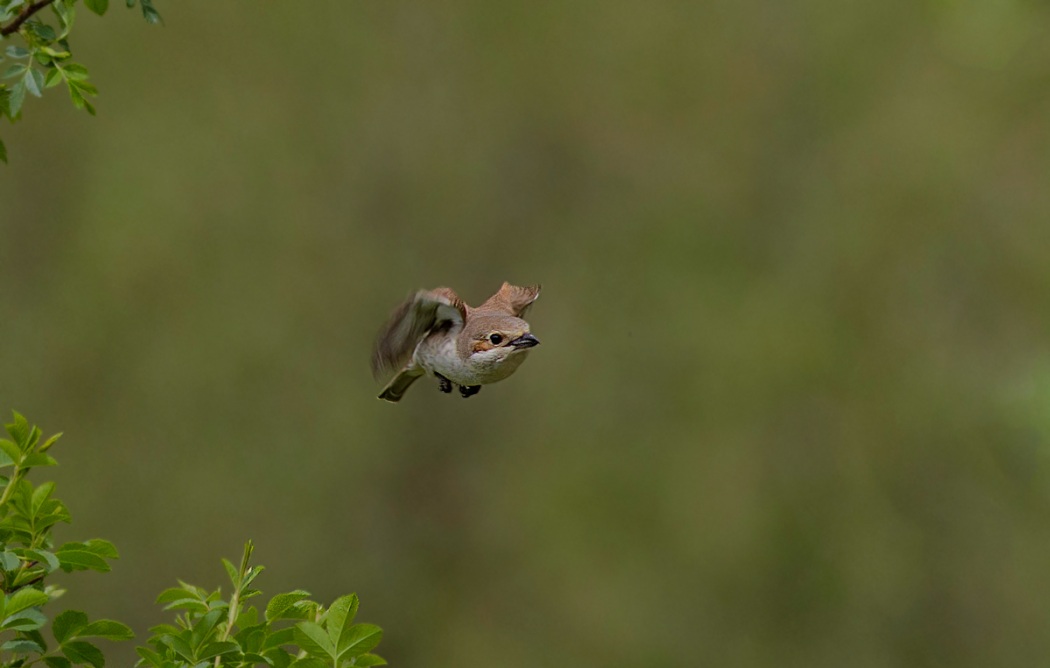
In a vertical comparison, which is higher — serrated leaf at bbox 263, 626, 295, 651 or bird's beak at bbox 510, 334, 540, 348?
bird's beak at bbox 510, 334, 540, 348

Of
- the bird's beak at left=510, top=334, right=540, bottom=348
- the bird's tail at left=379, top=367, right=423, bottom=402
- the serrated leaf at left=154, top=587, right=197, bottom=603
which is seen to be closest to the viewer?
the serrated leaf at left=154, top=587, right=197, bottom=603

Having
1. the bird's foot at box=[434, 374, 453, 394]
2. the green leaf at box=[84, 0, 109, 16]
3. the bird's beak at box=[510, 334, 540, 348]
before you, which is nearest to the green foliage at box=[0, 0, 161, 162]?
the green leaf at box=[84, 0, 109, 16]

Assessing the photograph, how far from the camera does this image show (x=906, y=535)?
540 inches

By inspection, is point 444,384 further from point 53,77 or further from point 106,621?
point 106,621

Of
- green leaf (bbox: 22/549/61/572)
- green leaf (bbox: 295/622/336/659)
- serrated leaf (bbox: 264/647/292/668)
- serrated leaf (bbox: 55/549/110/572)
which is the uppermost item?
green leaf (bbox: 295/622/336/659)

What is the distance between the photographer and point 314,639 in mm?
2225

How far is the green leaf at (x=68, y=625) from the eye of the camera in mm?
2240

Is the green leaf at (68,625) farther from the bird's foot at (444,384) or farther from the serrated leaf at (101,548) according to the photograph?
the bird's foot at (444,384)

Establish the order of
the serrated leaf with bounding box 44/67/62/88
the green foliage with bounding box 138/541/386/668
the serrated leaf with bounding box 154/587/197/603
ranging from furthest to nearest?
the serrated leaf with bounding box 44/67/62/88
the serrated leaf with bounding box 154/587/197/603
the green foliage with bounding box 138/541/386/668

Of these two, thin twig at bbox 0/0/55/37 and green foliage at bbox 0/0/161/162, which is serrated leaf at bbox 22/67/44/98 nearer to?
green foliage at bbox 0/0/161/162

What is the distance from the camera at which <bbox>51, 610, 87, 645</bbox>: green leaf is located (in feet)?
7.35

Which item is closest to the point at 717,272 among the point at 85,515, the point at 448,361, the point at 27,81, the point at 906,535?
the point at 906,535

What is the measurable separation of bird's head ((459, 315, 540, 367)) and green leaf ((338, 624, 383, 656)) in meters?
1.04

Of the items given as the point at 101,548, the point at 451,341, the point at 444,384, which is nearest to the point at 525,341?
the point at 451,341
